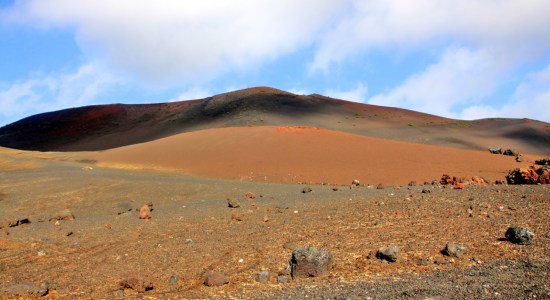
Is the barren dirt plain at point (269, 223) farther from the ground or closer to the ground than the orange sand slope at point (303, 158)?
closer to the ground

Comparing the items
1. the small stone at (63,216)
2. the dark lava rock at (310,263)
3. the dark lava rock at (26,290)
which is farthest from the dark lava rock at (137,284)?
the small stone at (63,216)

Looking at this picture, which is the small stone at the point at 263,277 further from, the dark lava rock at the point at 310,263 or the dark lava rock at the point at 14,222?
the dark lava rock at the point at 14,222

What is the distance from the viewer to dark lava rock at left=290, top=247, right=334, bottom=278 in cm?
538

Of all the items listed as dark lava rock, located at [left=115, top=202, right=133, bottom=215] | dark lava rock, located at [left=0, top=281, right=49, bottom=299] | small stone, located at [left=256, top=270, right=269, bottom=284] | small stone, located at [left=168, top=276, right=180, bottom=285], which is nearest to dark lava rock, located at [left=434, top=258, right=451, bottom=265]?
small stone, located at [left=256, top=270, right=269, bottom=284]

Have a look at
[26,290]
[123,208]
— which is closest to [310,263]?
[26,290]

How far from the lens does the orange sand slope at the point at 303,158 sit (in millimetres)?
17297

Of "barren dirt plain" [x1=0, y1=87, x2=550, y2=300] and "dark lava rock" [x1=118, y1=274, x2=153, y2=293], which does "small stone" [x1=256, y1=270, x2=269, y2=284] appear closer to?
"barren dirt plain" [x1=0, y1=87, x2=550, y2=300]

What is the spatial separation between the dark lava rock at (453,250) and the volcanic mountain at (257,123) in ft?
91.6

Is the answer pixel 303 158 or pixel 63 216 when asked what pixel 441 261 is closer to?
pixel 63 216

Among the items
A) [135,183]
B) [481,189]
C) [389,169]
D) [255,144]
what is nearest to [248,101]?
[255,144]

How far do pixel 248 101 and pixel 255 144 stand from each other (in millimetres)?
19478

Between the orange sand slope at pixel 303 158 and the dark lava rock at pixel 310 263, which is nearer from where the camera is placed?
the dark lava rock at pixel 310 263

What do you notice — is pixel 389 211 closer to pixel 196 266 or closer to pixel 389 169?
pixel 196 266

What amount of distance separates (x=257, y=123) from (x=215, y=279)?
2840 cm
